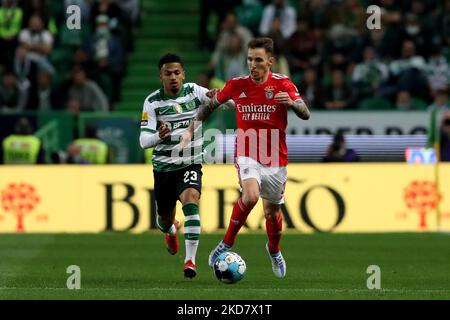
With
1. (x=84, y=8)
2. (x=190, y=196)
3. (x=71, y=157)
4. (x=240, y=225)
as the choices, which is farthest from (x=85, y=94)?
(x=240, y=225)

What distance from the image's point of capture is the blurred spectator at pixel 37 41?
27031mm

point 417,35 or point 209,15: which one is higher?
point 209,15

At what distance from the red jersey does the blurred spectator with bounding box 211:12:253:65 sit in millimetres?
11477

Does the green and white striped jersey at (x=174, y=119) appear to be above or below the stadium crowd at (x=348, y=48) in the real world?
below

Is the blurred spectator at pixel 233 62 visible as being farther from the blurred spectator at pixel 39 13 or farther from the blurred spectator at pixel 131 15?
the blurred spectator at pixel 39 13

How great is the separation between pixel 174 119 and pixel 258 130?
1.00 meters

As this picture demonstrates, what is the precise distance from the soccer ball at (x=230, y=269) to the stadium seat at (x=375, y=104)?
1176cm

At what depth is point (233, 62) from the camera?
1011 inches

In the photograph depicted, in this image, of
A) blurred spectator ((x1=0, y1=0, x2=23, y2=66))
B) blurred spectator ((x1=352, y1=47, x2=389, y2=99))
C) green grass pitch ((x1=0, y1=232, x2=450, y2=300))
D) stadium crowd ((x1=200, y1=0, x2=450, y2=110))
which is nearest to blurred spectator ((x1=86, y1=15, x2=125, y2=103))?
blurred spectator ((x1=0, y1=0, x2=23, y2=66))

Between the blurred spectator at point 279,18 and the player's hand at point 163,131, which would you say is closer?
the player's hand at point 163,131

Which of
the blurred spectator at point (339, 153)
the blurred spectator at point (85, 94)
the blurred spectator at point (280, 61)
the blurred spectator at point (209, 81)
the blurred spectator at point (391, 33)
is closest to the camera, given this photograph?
the blurred spectator at point (339, 153)

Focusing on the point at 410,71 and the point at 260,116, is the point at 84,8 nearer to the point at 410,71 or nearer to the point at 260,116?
the point at 410,71

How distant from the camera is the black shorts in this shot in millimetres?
14961

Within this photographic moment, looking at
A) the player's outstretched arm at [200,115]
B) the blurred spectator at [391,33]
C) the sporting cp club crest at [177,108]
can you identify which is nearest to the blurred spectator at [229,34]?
the blurred spectator at [391,33]
